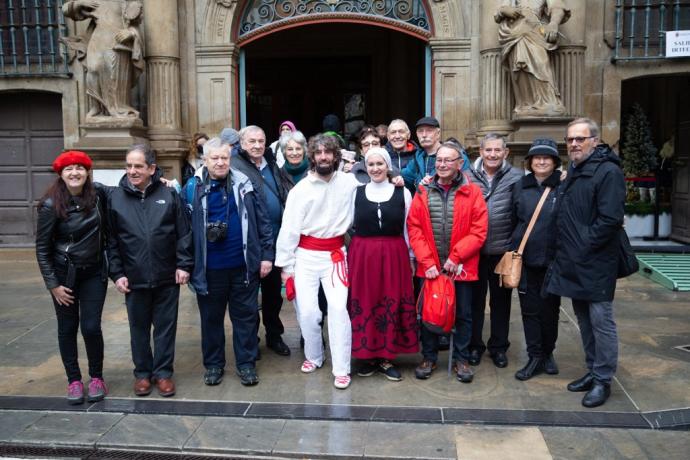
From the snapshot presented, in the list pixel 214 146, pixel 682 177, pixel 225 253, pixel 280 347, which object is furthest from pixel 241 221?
pixel 682 177

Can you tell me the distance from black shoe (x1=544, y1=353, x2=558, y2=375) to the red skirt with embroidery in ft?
3.36

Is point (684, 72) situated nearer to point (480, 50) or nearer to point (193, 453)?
point (480, 50)

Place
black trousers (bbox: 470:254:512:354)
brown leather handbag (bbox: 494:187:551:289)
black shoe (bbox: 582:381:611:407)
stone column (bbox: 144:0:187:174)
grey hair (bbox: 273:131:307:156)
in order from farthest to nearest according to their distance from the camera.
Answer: stone column (bbox: 144:0:187:174) → grey hair (bbox: 273:131:307:156) → black trousers (bbox: 470:254:512:354) → brown leather handbag (bbox: 494:187:551:289) → black shoe (bbox: 582:381:611:407)

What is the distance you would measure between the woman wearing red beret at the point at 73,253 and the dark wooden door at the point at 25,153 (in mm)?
7161

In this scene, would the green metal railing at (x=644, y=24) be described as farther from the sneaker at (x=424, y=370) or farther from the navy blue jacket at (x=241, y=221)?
the navy blue jacket at (x=241, y=221)

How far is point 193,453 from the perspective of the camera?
4094mm

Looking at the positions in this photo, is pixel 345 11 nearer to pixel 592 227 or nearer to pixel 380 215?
pixel 380 215

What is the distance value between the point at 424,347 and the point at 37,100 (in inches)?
343

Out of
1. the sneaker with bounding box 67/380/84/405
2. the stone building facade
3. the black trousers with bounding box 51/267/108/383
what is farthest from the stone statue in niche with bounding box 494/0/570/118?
the sneaker with bounding box 67/380/84/405

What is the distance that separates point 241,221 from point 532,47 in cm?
578

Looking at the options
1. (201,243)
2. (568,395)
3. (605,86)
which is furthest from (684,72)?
(201,243)

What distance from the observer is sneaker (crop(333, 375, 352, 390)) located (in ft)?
16.5

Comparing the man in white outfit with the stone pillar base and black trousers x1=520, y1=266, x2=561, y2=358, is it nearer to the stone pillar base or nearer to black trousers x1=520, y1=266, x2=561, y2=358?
black trousers x1=520, y1=266, x2=561, y2=358

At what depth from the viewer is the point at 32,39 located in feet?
35.0
